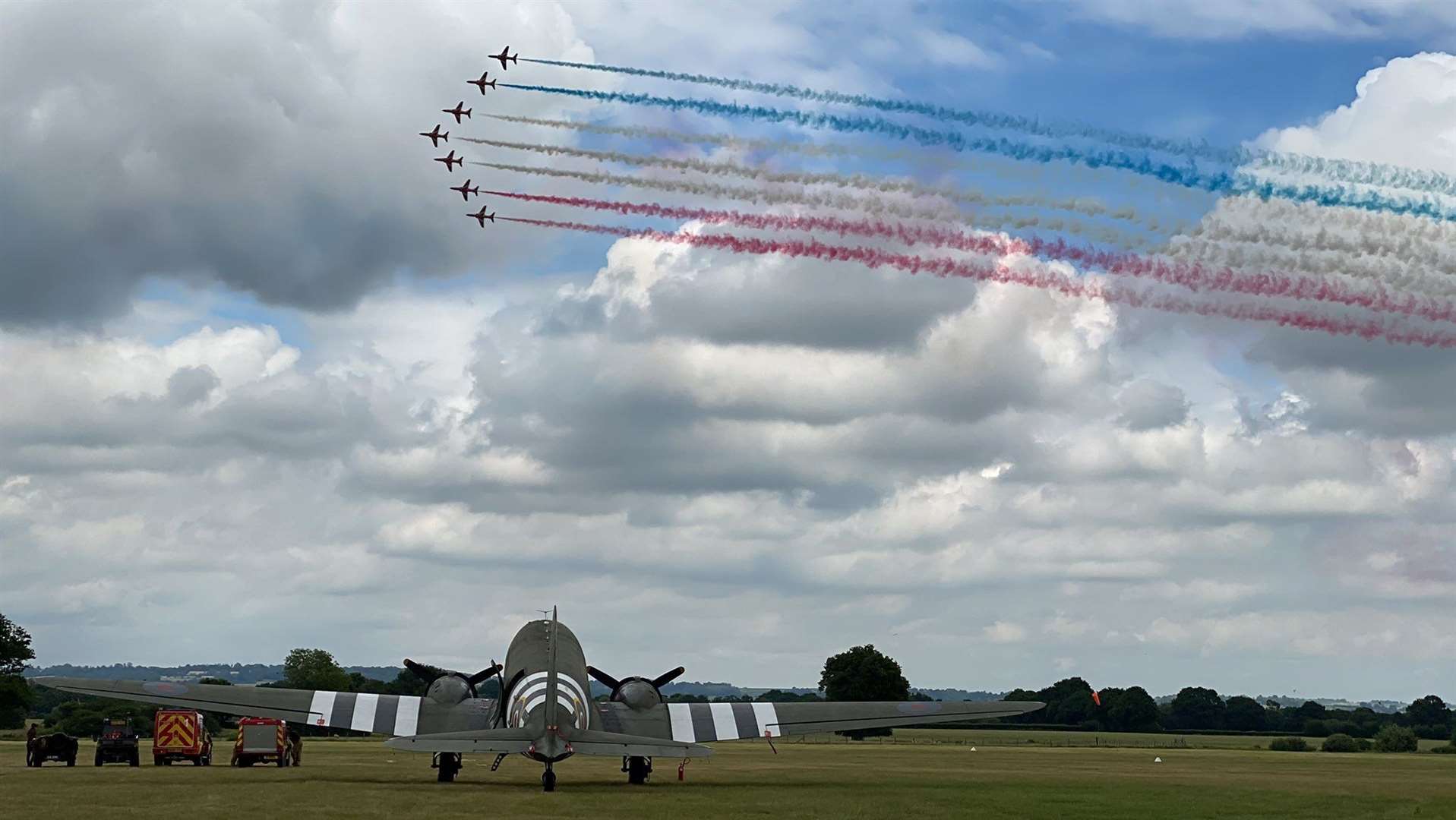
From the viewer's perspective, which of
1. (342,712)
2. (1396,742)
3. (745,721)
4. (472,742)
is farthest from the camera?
(1396,742)

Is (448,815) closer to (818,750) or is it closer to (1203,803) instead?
(1203,803)

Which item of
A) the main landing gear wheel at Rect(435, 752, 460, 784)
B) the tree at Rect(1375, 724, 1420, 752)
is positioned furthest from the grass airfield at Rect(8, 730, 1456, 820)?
the tree at Rect(1375, 724, 1420, 752)

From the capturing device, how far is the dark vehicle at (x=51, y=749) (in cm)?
5194

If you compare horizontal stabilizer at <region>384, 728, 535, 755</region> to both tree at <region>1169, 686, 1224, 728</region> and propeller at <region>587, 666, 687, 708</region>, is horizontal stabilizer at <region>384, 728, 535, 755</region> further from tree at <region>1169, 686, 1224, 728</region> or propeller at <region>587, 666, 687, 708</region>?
tree at <region>1169, 686, 1224, 728</region>

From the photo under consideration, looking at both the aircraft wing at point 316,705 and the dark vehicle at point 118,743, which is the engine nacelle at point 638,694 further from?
the dark vehicle at point 118,743

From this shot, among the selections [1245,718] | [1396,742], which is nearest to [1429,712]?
[1245,718]

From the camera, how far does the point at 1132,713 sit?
171m

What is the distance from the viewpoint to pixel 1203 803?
126ft

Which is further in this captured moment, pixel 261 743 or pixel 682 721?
pixel 261 743

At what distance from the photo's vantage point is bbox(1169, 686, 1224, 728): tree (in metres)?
180

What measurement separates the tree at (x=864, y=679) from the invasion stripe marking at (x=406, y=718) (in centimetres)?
8849

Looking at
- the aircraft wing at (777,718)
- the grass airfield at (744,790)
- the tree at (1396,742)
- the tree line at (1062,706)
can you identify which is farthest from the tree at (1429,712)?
the aircraft wing at (777,718)

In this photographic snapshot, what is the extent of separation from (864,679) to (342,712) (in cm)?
9357

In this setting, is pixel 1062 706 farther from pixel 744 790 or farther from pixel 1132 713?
pixel 744 790
